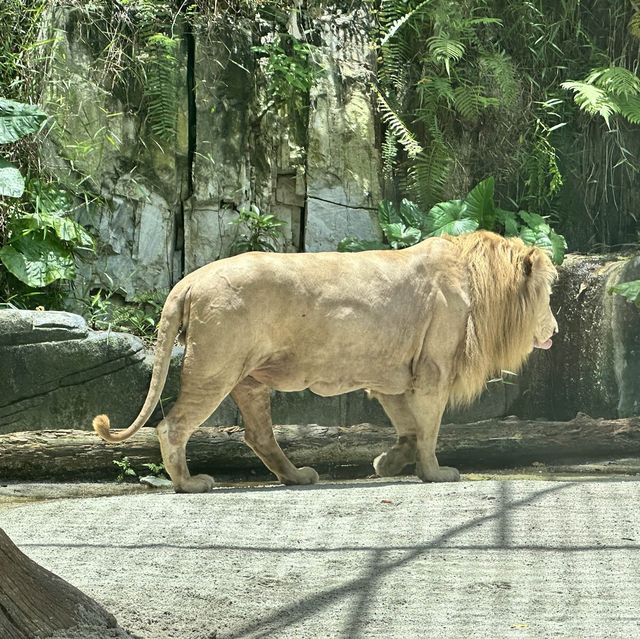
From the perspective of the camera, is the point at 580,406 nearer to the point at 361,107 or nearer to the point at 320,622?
the point at 361,107

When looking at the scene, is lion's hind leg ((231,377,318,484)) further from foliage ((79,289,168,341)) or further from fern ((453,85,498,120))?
fern ((453,85,498,120))

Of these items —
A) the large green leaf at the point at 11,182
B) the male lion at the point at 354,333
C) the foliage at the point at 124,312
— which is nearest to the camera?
the male lion at the point at 354,333

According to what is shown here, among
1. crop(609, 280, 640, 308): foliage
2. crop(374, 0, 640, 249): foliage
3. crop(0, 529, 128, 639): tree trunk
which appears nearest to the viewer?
crop(0, 529, 128, 639): tree trunk

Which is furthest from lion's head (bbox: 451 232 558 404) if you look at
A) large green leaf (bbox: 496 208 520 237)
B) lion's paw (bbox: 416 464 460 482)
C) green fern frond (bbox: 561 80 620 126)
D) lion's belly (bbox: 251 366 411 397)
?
green fern frond (bbox: 561 80 620 126)

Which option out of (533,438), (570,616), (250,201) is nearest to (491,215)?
(250,201)

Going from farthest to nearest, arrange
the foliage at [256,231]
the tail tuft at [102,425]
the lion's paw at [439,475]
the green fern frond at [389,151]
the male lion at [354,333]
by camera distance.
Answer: the green fern frond at [389,151]
the foliage at [256,231]
the lion's paw at [439,475]
the male lion at [354,333]
the tail tuft at [102,425]

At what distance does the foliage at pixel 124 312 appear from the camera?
9.23 meters

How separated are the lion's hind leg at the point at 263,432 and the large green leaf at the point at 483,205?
385 cm

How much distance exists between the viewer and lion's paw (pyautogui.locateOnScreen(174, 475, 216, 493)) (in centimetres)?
625

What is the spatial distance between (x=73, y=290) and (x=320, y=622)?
21.1ft

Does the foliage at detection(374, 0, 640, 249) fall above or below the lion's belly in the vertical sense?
above

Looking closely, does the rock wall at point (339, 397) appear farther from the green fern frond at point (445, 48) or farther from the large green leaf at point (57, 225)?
the green fern frond at point (445, 48)

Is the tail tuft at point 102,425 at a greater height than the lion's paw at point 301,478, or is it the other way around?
the tail tuft at point 102,425

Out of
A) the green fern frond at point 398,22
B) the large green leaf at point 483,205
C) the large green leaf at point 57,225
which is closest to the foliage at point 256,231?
the large green leaf at point 57,225
